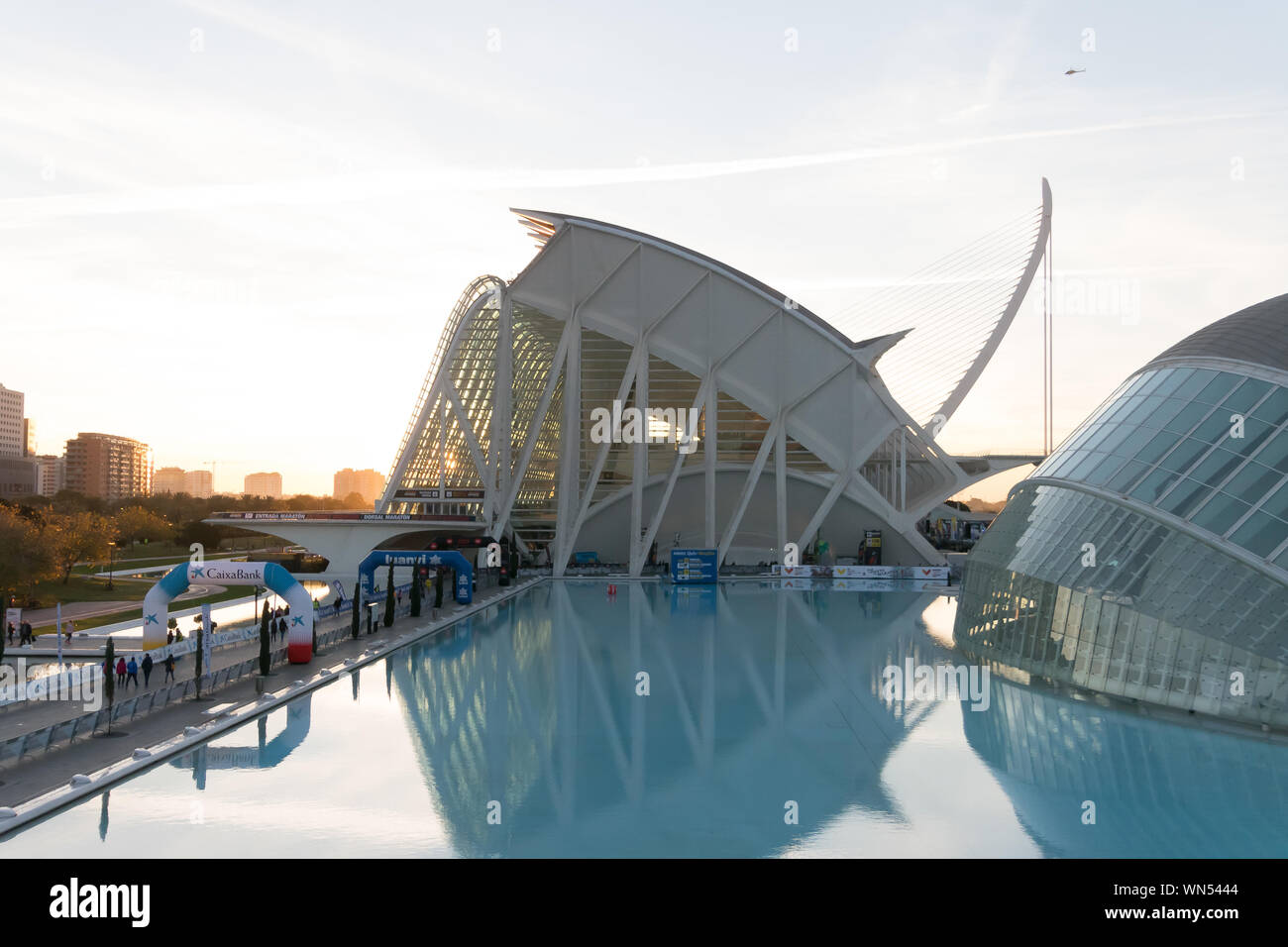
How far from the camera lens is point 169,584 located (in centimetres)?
2567

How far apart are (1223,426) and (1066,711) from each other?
7119 mm

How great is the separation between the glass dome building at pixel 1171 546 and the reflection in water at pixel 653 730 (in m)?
3.96

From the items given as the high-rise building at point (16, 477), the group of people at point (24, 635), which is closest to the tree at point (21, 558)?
the group of people at point (24, 635)

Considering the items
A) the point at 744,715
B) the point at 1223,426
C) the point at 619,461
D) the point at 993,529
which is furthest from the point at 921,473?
the point at 744,715

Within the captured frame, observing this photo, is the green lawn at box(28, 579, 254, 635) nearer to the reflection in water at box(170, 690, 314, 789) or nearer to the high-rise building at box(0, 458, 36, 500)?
the reflection in water at box(170, 690, 314, 789)

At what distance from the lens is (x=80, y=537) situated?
5153cm

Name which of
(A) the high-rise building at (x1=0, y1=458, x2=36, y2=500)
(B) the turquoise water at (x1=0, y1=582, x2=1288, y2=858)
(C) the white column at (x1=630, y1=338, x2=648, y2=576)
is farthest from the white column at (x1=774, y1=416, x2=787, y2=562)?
(A) the high-rise building at (x1=0, y1=458, x2=36, y2=500)

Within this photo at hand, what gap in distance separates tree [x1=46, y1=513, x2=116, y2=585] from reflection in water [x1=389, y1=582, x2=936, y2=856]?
2820 cm

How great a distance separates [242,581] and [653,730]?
52.0ft

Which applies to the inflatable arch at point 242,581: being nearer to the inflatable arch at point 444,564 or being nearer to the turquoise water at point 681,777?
the turquoise water at point 681,777

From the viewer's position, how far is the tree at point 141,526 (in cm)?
7869

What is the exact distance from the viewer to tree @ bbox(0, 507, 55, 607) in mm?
38812

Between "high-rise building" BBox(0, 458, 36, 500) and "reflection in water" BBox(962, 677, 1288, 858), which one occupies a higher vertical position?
"high-rise building" BBox(0, 458, 36, 500)
